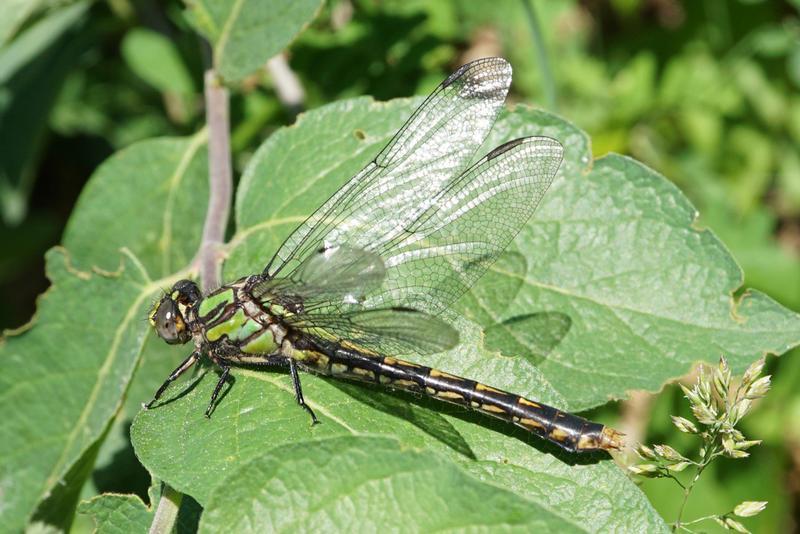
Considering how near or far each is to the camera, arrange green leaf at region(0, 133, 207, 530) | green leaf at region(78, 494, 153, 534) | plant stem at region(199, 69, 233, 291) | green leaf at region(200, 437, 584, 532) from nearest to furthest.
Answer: green leaf at region(200, 437, 584, 532) → green leaf at region(78, 494, 153, 534) → plant stem at region(199, 69, 233, 291) → green leaf at region(0, 133, 207, 530)

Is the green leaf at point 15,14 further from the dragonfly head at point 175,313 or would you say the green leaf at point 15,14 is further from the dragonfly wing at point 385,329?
the dragonfly wing at point 385,329

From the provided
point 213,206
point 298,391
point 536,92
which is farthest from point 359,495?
point 536,92

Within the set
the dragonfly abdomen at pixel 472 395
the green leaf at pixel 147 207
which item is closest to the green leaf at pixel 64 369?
the green leaf at pixel 147 207

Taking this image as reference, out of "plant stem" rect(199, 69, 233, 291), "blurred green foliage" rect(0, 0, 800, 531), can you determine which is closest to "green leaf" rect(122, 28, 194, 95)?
"blurred green foliage" rect(0, 0, 800, 531)

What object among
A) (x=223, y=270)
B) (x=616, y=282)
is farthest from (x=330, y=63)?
(x=616, y=282)

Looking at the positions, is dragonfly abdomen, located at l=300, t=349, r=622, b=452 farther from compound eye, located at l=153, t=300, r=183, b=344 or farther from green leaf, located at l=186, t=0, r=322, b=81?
green leaf, located at l=186, t=0, r=322, b=81

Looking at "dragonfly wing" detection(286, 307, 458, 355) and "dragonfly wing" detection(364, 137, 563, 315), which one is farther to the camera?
"dragonfly wing" detection(364, 137, 563, 315)

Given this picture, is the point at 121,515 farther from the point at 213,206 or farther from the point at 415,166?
the point at 415,166
